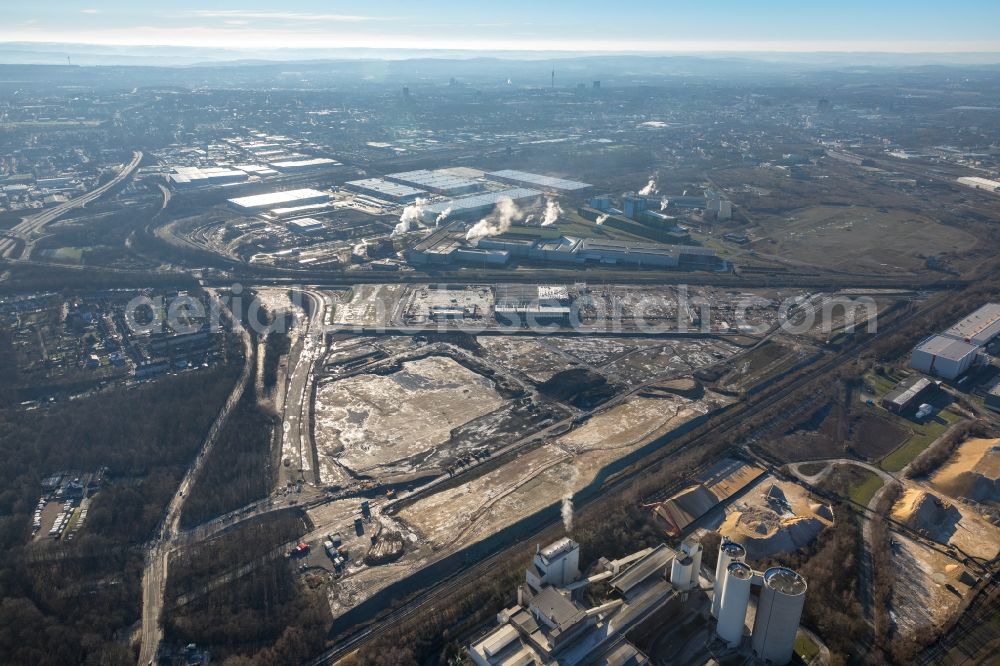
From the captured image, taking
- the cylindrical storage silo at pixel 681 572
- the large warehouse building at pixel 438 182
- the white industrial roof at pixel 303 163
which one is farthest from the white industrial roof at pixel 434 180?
the cylindrical storage silo at pixel 681 572

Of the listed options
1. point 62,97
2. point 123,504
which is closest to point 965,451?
point 123,504

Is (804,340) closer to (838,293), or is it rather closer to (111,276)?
(838,293)

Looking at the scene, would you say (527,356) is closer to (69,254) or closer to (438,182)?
(69,254)

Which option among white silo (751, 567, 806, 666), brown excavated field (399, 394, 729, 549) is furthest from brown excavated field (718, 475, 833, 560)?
brown excavated field (399, 394, 729, 549)

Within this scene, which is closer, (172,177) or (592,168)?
(172,177)

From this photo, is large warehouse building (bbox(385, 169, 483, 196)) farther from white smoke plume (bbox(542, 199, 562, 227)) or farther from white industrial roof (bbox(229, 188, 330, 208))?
white smoke plume (bbox(542, 199, 562, 227))

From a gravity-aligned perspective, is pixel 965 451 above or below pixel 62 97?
below
